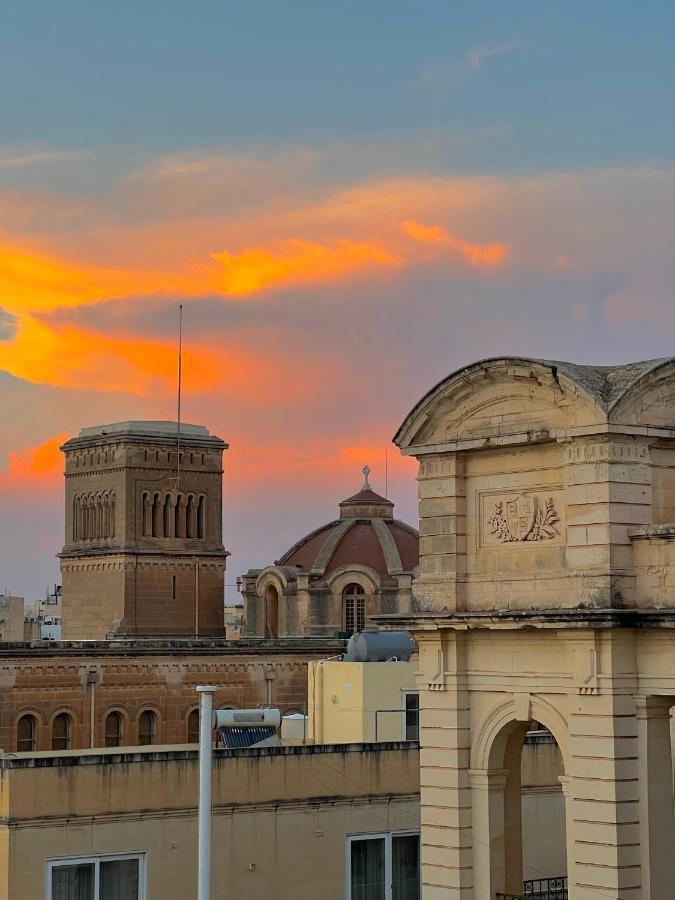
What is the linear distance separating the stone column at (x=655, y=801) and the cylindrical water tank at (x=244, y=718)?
11.3 m

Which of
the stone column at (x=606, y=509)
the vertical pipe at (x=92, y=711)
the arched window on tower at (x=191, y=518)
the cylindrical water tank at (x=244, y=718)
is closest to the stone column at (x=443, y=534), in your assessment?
the stone column at (x=606, y=509)

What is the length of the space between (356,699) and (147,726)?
102 ft

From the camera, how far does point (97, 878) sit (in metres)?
27.0

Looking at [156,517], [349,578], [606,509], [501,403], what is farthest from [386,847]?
[156,517]

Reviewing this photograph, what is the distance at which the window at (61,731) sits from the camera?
219ft

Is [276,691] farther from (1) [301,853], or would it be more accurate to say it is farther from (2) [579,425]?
(2) [579,425]

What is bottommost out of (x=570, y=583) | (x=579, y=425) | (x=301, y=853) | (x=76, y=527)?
(x=301, y=853)

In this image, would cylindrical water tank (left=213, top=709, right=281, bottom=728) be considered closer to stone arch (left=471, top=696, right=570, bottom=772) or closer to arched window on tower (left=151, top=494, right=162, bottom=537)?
stone arch (left=471, top=696, right=570, bottom=772)

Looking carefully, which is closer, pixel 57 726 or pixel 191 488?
pixel 57 726

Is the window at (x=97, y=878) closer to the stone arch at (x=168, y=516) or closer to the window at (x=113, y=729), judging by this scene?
the window at (x=113, y=729)

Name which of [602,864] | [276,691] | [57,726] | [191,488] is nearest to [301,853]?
[602,864]

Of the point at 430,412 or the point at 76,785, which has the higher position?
the point at 430,412

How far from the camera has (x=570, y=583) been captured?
2252 cm

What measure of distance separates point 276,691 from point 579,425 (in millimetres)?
52156
